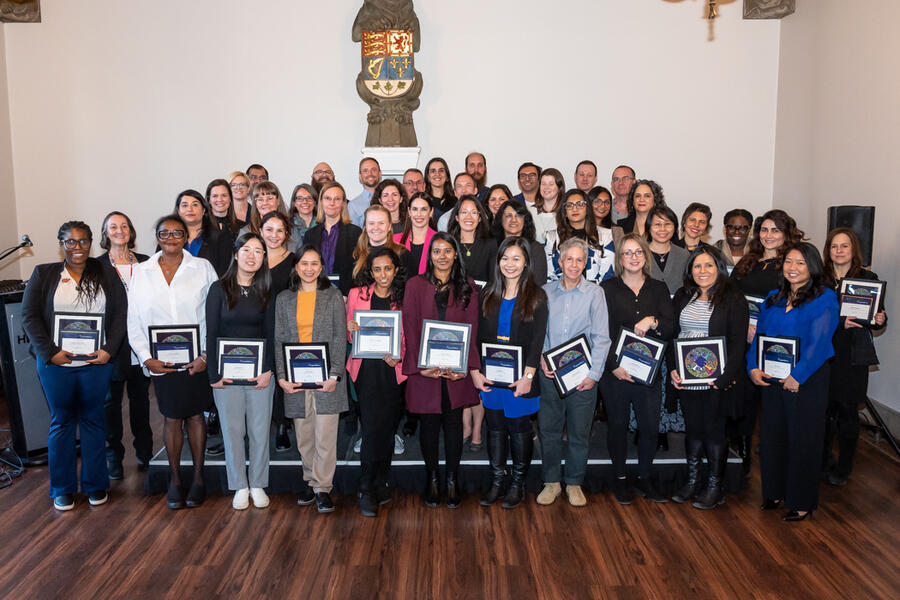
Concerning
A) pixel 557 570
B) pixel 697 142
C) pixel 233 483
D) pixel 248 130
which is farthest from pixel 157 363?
pixel 697 142

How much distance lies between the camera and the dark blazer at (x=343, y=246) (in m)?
4.45

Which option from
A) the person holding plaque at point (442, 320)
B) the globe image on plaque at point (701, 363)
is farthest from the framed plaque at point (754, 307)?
the person holding plaque at point (442, 320)

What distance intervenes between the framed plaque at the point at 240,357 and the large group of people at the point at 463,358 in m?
0.05

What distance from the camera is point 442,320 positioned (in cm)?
367

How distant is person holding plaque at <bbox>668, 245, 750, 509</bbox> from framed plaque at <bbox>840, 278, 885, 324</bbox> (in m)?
0.95

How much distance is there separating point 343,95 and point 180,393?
15.0 ft

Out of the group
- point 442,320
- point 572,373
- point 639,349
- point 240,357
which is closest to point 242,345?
point 240,357

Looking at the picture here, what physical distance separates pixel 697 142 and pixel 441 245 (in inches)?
194

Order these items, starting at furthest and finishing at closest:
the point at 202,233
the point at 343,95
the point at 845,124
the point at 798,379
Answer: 1. the point at 343,95
2. the point at 845,124
3. the point at 202,233
4. the point at 798,379

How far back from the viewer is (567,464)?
13.1ft

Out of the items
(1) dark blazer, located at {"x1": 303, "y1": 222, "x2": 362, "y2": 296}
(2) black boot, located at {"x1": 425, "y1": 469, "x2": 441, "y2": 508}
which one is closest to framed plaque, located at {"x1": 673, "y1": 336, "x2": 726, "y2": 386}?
(2) black boot, located at {"x1": 425, "y1": 469, "x2": 441, "y2": 508}

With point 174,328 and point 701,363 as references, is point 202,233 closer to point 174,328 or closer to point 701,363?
A: point 174,328

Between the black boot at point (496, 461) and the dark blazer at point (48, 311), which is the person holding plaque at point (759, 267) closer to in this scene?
the black boot at point (496, 461)

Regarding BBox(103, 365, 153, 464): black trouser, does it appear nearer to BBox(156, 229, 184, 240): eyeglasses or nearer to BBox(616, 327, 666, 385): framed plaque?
BBox(156, 229, 184, 240): eyeglasses
